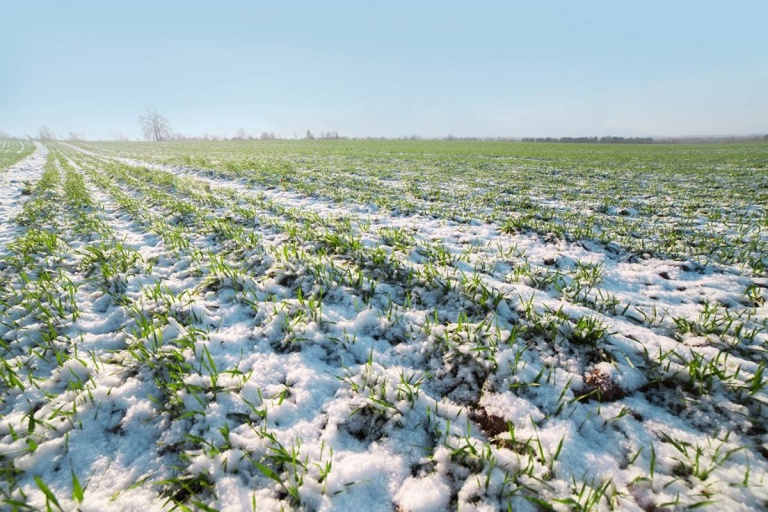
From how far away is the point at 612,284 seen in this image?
3.98 meters

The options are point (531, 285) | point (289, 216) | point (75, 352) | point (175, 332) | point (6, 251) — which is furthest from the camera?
point (289, 216)

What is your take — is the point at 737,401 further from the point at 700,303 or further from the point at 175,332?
the point at 175,332

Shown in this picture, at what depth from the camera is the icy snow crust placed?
1767 mm

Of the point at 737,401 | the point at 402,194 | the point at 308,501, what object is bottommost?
the point at 308,501

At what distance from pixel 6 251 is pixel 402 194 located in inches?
318

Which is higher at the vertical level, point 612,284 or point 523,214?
point 523,214

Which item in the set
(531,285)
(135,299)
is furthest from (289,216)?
(531,285)

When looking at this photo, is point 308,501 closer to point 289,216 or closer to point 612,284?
point 612,284

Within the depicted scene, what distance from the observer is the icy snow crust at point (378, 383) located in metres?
1.77

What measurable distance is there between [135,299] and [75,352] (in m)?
0.91

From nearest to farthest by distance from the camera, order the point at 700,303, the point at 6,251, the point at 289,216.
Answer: the point at 700,303 → the point at 6,251 → the point at 289,216

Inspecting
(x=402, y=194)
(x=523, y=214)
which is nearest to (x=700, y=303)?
(x=523, y=214)

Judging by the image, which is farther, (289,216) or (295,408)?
(289,216)

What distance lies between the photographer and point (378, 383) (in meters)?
2.45
